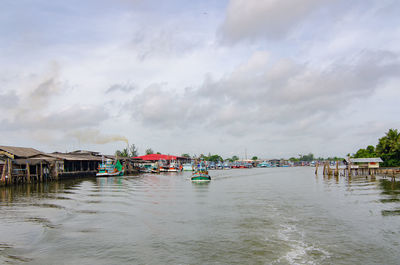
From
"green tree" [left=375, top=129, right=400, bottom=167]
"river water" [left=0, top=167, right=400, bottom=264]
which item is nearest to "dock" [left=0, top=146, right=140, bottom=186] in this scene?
"river water" [left=0, top=167, right=400, bottom=264]

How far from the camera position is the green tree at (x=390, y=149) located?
6095cm

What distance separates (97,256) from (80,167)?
185 feet

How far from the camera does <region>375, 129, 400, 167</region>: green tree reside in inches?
2400

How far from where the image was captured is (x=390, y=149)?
203 ft

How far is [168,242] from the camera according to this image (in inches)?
593

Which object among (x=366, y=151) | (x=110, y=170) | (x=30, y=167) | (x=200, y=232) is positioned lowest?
(x=200, y=232)

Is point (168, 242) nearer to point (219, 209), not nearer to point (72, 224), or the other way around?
point (72, 224)

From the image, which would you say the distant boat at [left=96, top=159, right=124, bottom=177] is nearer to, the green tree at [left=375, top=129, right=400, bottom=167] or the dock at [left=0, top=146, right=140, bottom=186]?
the dock at [left=0, top=146, right=140, bottom=186]

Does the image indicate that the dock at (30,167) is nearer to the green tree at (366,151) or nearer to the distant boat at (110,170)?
the distant boat at (110,170)

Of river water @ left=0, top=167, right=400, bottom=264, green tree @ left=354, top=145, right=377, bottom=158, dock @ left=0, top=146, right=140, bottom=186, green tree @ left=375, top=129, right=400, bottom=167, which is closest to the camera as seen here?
river water @ left=0, top=167, right=400, bottom=264

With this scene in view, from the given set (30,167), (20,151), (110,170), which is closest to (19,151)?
(20,151)

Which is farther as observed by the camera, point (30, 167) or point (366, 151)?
point (366, 151)

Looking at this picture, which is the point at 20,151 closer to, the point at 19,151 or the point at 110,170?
the point at 19,151

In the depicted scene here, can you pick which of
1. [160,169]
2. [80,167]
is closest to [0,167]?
[80,167]
